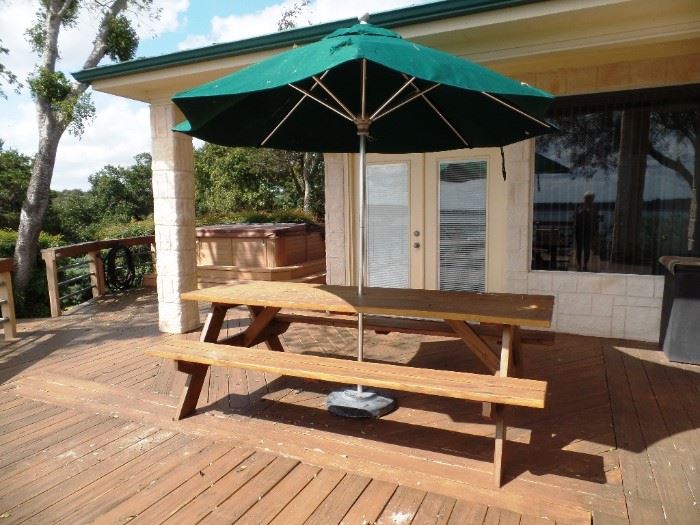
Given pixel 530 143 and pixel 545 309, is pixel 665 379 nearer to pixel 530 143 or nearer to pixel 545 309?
pixel 545 309

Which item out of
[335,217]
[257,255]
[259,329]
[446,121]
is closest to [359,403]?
[259,329]

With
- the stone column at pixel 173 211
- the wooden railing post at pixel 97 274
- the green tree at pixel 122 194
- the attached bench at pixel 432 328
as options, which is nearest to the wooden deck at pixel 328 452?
the attached bench at pixel 432 328

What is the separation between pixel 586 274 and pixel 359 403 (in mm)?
3081

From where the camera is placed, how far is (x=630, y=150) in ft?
15.6

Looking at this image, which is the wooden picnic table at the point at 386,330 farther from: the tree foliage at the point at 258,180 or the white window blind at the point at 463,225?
the tree foliage at the point at 258,180

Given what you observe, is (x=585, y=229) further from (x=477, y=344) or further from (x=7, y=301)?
(x=7, y=301)

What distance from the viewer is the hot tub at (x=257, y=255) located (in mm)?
7926

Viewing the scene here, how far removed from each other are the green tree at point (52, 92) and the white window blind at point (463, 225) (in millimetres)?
6475

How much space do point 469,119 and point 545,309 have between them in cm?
136

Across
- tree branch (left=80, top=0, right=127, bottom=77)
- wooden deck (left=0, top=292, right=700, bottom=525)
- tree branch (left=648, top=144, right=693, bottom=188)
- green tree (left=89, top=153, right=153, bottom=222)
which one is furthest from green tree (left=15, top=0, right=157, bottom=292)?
green tree (left=89, top=153, right=153, bottom=222)

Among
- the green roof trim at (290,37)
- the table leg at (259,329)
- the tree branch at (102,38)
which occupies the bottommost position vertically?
the table leg at (259,329)

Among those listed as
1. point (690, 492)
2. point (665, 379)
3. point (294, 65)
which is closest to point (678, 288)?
point (665, 379)

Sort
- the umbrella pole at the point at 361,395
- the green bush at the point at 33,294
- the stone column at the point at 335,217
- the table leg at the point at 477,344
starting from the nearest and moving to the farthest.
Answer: the table leg at the point at 477,344 → the umbrella pole at the point at 361,395 → the stone column at the point at 335,217 → the green bush at the point at 33,294

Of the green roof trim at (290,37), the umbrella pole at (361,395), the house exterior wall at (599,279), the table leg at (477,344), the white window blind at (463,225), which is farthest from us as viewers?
the white window blind at (463,225)
